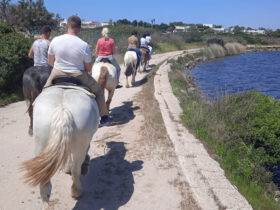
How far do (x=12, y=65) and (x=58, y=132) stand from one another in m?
8.05

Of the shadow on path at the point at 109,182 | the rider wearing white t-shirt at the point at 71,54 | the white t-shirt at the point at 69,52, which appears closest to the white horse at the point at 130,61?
the shadow on path at the point at 109,182

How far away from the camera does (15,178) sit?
5023mm

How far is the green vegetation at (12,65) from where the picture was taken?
10234 millimetres

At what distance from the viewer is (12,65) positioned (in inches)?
410

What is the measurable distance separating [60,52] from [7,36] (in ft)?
27.9

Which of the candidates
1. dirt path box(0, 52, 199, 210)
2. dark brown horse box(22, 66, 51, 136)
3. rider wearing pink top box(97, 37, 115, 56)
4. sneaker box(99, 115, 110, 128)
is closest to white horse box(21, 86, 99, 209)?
dirt path box(0, 52, 199, 210)

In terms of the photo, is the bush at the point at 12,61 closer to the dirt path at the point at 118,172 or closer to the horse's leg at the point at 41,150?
the dirt path at the point at 118,172

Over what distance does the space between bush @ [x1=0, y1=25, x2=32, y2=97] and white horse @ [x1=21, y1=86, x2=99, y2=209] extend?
7.14 meters

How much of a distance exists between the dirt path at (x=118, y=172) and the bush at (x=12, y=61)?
8.39 feet

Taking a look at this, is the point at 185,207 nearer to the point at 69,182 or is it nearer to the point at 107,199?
the point at 107,199

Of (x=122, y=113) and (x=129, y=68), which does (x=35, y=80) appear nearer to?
(x=122, y=113)

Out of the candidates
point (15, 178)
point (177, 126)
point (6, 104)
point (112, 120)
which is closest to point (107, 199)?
point (15, 178)

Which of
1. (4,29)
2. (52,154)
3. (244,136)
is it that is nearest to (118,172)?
(52,154)

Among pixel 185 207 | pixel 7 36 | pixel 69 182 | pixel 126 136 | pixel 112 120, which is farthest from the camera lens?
pixel 7 36
